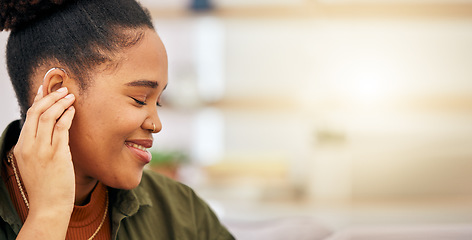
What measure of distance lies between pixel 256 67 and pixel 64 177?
9.11 ft

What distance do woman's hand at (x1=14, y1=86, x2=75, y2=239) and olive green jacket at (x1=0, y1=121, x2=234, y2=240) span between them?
130mm

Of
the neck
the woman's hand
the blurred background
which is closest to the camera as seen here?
the woman's hand

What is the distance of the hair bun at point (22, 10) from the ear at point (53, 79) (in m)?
0.12

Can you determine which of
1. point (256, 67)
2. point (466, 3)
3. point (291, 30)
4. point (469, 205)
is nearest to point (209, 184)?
point (256, 67)

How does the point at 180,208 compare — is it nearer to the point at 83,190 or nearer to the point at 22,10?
the point at 83,190

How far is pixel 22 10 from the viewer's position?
94 centimetres

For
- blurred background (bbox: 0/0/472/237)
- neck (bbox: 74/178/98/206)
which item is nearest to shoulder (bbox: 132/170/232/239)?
neck (bbox: 74/178/98/206)

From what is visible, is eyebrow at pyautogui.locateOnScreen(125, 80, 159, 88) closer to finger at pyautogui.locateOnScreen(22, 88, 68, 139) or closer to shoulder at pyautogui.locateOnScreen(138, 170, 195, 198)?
finger at pyautogui.locateOnScreen(22, 88, 68, 139)

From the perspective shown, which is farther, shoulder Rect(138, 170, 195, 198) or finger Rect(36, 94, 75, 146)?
shoulder Rect(138, 170, 195, 198)

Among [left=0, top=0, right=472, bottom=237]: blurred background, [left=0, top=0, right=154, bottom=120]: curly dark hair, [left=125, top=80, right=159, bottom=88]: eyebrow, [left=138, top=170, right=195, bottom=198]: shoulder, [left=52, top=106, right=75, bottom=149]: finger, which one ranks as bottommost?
[left=138, top=170, right=195, bottom=198]: shoulder

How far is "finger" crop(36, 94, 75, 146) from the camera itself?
0.87 m

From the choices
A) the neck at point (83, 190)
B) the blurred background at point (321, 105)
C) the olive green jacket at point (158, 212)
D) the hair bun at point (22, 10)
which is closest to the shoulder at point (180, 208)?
the olive green jacket at point (158, 212)

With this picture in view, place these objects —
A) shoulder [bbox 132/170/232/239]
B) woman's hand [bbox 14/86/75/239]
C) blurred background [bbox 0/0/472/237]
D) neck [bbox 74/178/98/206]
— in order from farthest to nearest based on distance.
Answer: blurred background [bbox 0/0/472/237] < shoulder [bbox 132/170/232/239] < neck [bbox 74/178/98/206] < woman's hand [bbox 14/86/75/239]

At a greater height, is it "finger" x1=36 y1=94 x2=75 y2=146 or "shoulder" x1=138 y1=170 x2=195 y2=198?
"finger" x1=36 y1=94 x2=75 y2=146
